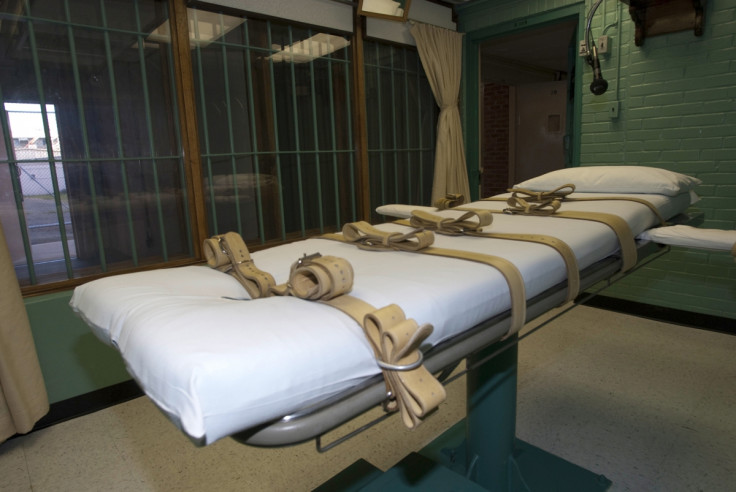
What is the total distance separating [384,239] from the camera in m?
1.19

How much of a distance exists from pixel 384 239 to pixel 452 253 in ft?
0.71

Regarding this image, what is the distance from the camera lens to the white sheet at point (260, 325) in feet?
1.80

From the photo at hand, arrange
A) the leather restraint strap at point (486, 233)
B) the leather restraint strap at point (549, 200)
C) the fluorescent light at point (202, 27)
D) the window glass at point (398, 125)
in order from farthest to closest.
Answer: the window glass at point (398, 125) < the fluorescent light at point (202, 27) < the leather restraint strap at point (549, 200) < the leather restraint strap at point (486, 233)

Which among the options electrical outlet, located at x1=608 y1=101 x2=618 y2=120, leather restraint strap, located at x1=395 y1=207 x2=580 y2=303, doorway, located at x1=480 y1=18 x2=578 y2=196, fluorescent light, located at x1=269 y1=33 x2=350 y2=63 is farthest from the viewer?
doorway, located at x1=480 y1=18 x2=578 y2=196

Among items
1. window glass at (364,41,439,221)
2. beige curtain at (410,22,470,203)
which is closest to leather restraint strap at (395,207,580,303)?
window glass at (364,41,439,221)

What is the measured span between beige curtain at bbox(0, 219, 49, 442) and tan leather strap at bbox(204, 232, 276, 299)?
1.20 m

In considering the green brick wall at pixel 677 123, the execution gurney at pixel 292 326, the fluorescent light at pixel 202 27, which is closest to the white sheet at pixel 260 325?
the execution gurney at pixel 292 326

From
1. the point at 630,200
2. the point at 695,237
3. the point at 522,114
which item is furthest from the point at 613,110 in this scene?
the point at 522,114

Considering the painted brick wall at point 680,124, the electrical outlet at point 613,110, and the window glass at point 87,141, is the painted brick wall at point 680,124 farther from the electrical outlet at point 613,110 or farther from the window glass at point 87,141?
the window glass at point 87,141

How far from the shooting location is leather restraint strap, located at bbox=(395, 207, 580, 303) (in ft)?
3.57

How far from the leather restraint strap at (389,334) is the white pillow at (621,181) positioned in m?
1.54

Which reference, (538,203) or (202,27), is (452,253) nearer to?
(538,203)

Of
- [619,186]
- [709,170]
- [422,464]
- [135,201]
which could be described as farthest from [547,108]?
[422,464]

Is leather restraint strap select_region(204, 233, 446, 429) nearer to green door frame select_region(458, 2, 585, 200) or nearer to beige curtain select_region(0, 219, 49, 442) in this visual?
beige curtain select_region(0, 219, 49, 442)
